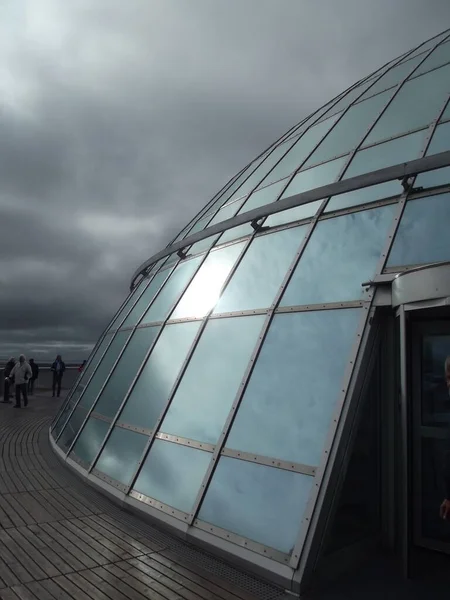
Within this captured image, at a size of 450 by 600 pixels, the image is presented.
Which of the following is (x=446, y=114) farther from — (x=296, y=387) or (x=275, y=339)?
(x=296, y=387)

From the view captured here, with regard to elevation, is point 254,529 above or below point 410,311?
below

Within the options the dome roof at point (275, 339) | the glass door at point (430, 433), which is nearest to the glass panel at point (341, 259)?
the dome roof at point (275, 339)

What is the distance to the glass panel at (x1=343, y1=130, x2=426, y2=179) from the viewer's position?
23.4ft

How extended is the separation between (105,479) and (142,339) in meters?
3.13

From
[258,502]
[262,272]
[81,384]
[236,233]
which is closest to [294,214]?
[262,272]

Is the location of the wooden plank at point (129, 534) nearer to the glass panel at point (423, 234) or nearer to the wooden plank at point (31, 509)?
the wooden plank at point (31, 509)

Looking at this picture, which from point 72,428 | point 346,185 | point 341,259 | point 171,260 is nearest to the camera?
point 341,259

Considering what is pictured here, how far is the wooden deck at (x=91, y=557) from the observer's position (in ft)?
13.9

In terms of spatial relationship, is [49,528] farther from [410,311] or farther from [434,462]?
[410,311]

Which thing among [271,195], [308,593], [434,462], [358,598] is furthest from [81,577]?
[271,195]

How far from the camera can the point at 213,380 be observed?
21.5 feet

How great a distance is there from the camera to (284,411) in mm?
5426

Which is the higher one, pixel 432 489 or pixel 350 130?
pixel 350 130

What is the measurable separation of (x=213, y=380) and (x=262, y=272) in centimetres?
210
